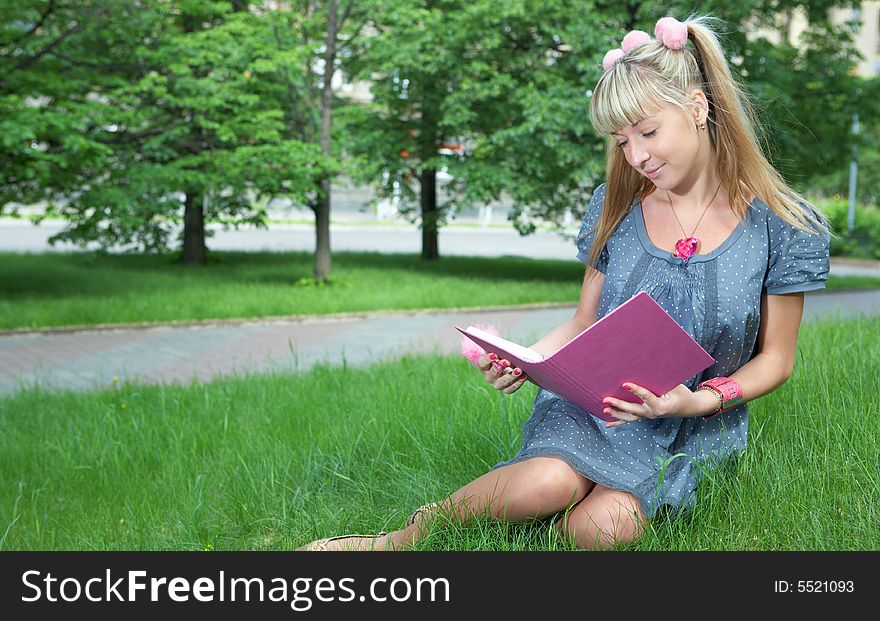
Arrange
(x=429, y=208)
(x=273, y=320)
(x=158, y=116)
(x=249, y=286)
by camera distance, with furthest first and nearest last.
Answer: (x=429, y=208) < (x=249, y=286) < (x=158, y=116) < (x=273, y=320)

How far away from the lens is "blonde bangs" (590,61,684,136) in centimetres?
287

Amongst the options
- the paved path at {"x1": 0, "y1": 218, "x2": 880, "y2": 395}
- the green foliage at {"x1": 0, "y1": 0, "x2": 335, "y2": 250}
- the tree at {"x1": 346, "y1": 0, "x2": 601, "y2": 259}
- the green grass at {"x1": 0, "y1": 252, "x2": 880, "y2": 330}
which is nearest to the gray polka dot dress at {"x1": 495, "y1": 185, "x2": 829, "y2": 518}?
the paved path at {"x1": 0, "y1": 218, "x2": 880, "y2": 395}

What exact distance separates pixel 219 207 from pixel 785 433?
12093 mm

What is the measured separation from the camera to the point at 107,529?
12.8 feet

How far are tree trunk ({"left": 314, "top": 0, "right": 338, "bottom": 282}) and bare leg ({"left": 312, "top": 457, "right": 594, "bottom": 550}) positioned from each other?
1160 cm

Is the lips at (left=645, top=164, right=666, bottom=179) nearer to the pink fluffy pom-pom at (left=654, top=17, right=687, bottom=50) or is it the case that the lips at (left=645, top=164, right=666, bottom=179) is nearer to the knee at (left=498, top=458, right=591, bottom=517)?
the pink fluffy pom-pom at (left=654, top=17, right=687, bottom=50)

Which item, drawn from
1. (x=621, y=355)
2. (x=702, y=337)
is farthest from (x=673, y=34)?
(x=621, y=355)

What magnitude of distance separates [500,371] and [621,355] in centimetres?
51

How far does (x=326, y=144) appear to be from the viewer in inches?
584

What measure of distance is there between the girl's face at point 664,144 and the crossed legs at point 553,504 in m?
0.86

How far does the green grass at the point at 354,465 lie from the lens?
2980 millimetres

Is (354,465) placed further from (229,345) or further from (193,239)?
(193,239)

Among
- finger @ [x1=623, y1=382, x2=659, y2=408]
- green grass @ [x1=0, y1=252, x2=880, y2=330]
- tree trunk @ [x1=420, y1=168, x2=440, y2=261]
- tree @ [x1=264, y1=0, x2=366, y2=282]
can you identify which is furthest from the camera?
tree trunk @ [x1=420, y1=168, x2=440, y2=261]

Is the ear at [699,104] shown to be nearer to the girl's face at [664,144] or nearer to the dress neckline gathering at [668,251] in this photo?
the girl's face at [664,144]
